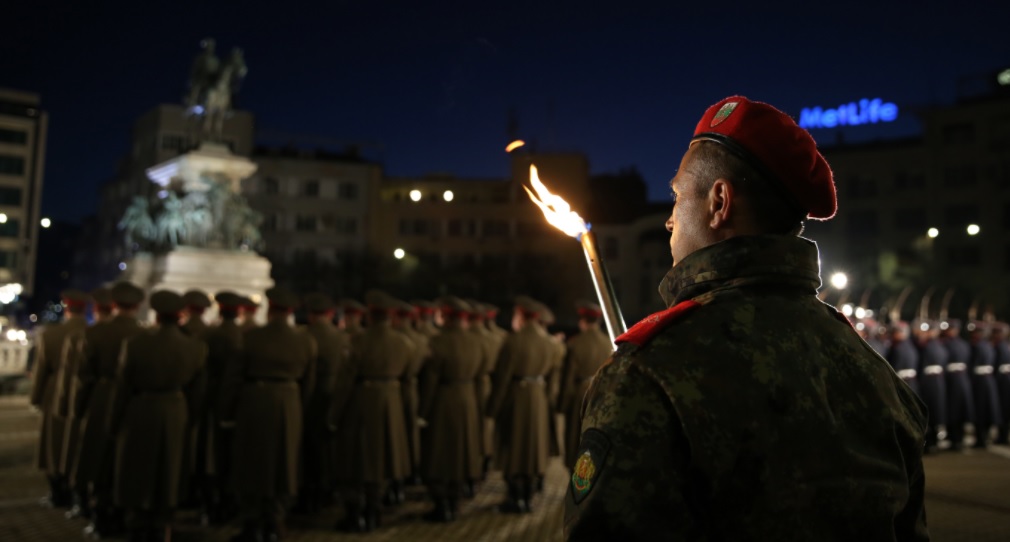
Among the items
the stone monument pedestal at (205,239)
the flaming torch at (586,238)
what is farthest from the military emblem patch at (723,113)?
the stone monument pedestal at (205,239)

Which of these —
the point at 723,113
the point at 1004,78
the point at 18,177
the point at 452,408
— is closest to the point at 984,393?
the point at 452,408

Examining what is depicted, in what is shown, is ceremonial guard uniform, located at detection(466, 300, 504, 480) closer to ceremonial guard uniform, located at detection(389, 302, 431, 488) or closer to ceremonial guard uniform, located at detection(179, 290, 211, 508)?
ceremonial guard uniform, located at detection(389, 302, 431, 488)

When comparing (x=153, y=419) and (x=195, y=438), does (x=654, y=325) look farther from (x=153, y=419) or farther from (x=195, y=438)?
(x=195, y=438)

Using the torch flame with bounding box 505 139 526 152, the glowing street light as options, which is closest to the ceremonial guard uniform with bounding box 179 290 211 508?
the torch flame with bounding box 505 139 526 152

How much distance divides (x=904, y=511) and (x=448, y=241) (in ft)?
199

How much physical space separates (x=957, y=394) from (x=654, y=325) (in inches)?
692

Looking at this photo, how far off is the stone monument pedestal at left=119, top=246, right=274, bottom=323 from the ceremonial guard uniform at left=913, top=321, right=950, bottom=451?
13.6 metres

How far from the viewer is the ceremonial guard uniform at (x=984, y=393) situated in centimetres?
1720

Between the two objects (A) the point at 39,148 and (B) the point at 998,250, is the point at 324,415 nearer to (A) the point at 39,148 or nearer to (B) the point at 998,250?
(B) the point at 998,250

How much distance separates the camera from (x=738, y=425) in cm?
174

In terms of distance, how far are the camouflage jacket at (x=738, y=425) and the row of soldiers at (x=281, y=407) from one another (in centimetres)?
733

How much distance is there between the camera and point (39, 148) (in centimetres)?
7138

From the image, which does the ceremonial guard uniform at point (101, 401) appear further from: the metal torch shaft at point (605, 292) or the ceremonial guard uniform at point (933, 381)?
the ceremonial guard uniform at point (933, 381)

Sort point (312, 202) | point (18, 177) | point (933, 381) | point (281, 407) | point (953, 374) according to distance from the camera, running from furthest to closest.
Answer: point (18, 177)
point (312, 202)
point (953, 374)
point (933, 381)
point (281, 407)
